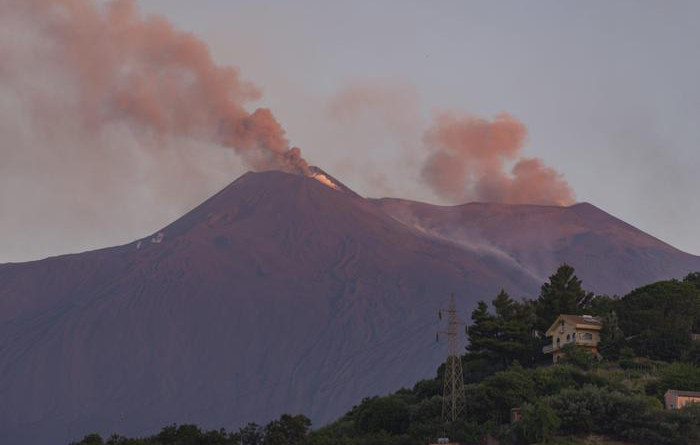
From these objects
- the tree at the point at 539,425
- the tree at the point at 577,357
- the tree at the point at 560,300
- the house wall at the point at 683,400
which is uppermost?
the tree at the point at 560,300

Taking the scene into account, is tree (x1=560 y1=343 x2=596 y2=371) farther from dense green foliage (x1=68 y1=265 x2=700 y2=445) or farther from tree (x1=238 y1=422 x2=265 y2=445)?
tree (x1=238 y1=422 x2=265 y2=445)

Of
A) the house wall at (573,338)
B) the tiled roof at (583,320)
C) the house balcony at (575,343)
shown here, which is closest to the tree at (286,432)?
the house wall at (573,338)

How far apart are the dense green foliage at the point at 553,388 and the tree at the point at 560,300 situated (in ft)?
0.26

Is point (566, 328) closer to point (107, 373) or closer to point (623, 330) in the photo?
point (623, 330)

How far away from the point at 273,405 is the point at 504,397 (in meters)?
115

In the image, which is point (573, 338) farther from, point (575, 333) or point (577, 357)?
point (577, 357)

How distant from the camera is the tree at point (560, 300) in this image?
3504 inches

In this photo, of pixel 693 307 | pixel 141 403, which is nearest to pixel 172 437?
pixel 693 307

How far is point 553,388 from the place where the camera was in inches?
2847

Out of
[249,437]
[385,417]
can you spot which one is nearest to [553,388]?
[385,417]

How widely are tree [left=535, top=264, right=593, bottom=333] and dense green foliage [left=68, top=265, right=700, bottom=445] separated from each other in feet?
0.26

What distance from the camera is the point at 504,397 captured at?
70.1 m

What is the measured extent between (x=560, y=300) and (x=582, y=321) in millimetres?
7084

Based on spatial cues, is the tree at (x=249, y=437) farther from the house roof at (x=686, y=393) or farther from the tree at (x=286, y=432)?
the house roof at (x=686, y=393)
